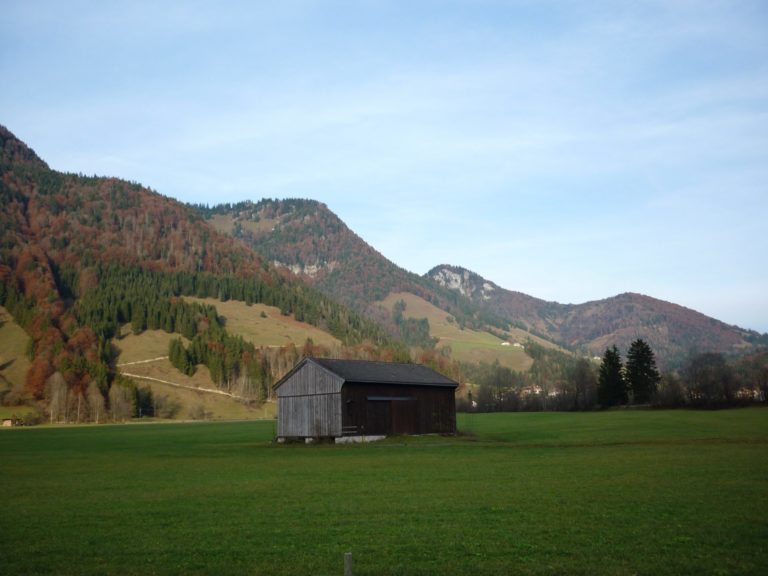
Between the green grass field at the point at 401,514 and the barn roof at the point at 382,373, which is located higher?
the barn roof at the point at 382,373

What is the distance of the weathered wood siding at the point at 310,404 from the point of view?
65.9 metres

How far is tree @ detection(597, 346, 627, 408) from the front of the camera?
125312mm

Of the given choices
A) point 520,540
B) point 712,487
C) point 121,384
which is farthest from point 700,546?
point 121,384

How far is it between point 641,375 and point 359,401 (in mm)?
76440

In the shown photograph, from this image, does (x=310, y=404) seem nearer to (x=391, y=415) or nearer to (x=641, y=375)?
(x=391, y=415)

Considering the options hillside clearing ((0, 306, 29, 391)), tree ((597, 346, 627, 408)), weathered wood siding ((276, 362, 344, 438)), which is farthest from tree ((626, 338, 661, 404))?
hillside clearing ((0, 306, 29, 391))

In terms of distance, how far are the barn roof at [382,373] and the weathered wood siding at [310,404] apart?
3.89ft

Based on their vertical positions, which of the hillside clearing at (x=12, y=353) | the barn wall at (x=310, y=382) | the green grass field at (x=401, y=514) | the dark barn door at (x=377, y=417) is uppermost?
the hillside clearing at (x=12, y=353)

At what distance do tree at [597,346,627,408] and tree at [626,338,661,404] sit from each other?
6.15 feet

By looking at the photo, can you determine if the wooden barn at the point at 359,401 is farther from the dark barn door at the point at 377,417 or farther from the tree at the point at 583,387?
the tree at the point at 583,387

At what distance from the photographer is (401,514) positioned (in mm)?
22891

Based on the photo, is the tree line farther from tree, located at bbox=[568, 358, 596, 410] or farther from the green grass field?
the green grass field

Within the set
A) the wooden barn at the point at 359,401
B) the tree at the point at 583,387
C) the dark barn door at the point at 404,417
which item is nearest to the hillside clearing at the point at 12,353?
the wooden barn at the point at 359,401

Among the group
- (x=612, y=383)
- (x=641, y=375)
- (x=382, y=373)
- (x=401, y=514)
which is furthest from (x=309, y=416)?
(x=641, y=375)
